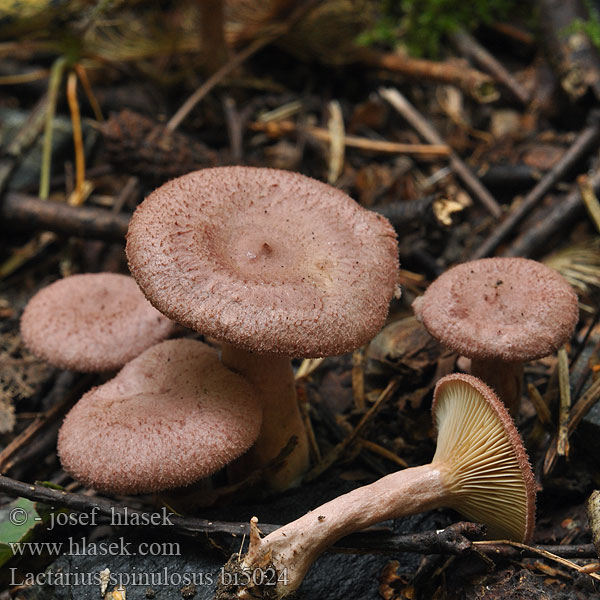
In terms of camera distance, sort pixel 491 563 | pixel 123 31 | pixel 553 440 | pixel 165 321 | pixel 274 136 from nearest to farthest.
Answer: pixel 491 563, pixel 553 440, pixel 165 321, pixel 274 136, pixel 123 31

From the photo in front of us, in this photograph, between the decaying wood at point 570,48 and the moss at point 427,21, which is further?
the moss at point 427,21

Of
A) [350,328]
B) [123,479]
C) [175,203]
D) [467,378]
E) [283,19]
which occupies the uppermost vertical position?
[283,19]

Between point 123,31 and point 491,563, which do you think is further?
point 123,31

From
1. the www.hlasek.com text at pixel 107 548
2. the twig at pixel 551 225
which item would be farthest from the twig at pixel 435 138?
the www.hlasek.com text at pixel 107 548

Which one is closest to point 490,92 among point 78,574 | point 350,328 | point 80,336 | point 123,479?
point 350,328

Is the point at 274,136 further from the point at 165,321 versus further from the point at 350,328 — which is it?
the point at 350,328

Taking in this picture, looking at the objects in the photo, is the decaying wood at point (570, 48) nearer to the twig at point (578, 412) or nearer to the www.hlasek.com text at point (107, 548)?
the twig at point (578, 412)

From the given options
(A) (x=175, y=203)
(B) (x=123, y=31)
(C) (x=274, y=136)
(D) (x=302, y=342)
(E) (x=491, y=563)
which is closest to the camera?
(D) (x=302, y=342)
